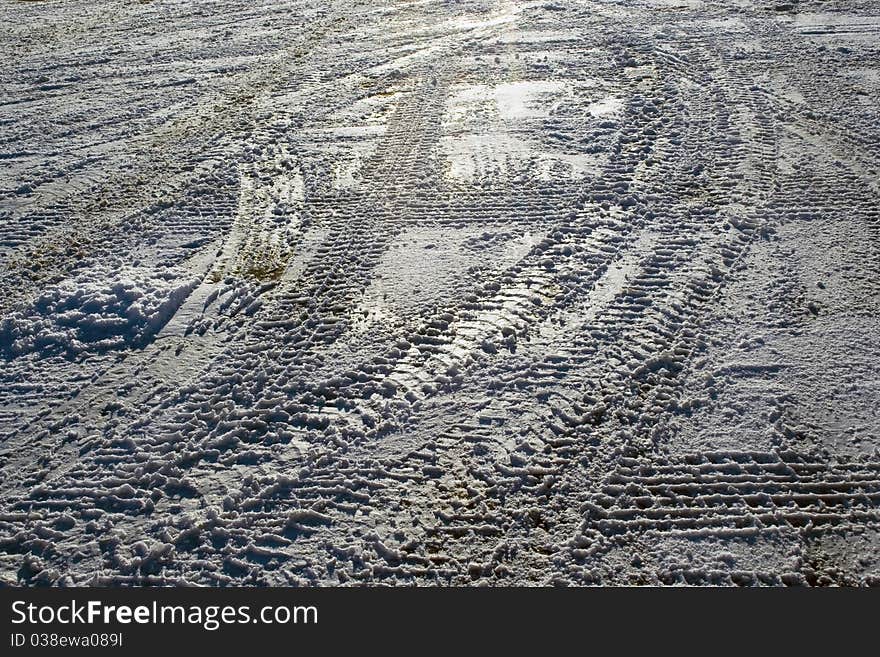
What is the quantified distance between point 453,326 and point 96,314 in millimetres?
1842

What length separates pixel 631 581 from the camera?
2.22 metres

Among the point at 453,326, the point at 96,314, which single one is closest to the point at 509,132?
the point at 453,326

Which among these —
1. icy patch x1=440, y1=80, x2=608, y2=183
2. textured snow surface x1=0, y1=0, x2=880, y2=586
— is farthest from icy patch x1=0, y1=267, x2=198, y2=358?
icy patch x1=440, y1=80, x2=608, y2=183

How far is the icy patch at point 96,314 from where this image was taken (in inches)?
126

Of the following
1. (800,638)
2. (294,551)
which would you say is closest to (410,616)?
(294,551)

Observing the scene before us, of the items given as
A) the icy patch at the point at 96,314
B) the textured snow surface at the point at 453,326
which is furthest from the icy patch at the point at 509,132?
the icy patch at the point at 96,314

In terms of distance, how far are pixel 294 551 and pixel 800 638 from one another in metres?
1.71

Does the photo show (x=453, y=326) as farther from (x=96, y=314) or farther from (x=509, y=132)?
(x=509, y=132)

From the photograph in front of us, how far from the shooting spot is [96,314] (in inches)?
131

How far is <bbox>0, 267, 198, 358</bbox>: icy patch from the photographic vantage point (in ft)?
10.5

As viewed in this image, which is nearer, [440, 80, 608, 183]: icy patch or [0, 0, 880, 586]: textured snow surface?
[0, 0, 880, 586]: textured snow surface

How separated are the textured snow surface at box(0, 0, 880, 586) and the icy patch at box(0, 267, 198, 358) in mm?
21

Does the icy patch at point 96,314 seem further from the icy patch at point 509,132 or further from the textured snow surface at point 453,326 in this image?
the icy patch at point 509,132

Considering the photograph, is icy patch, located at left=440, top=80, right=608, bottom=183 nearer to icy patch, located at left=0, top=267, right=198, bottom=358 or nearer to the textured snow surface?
the textured snow surface
